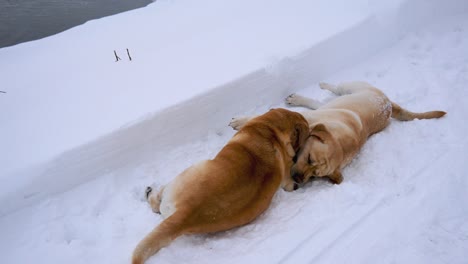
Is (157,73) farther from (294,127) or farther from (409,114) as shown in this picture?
(409,114)

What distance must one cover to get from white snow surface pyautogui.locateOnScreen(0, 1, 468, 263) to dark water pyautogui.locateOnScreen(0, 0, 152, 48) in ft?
2.81

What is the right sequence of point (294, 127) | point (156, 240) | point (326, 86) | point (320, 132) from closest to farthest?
1. point (156, 240)
2. point (294, 127)
3. point (320, 132)
4. point (326, 86)

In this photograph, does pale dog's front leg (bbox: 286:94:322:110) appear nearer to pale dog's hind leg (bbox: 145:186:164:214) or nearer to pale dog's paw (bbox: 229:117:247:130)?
pale dog's paw (bbox: 229:117:247:130)

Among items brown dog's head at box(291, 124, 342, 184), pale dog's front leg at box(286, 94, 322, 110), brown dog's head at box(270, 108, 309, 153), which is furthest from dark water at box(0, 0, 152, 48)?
brown dog's head at box(291, 124, 342, 184)

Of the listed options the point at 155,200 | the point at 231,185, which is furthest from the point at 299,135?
the point at 155,200

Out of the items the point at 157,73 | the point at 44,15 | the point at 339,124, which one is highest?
the point at 44,15

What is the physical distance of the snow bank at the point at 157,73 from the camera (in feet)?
10.4

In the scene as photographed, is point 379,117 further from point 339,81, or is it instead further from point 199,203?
point 199,203

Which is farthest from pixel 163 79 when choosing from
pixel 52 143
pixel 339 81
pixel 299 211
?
pixel 339 81

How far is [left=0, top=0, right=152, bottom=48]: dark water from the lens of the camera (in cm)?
554

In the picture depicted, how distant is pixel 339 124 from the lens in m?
3.59

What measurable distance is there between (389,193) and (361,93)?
Result: 5.01 feet

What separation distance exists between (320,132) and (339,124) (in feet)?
1.08

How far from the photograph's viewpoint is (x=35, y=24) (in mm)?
5797
